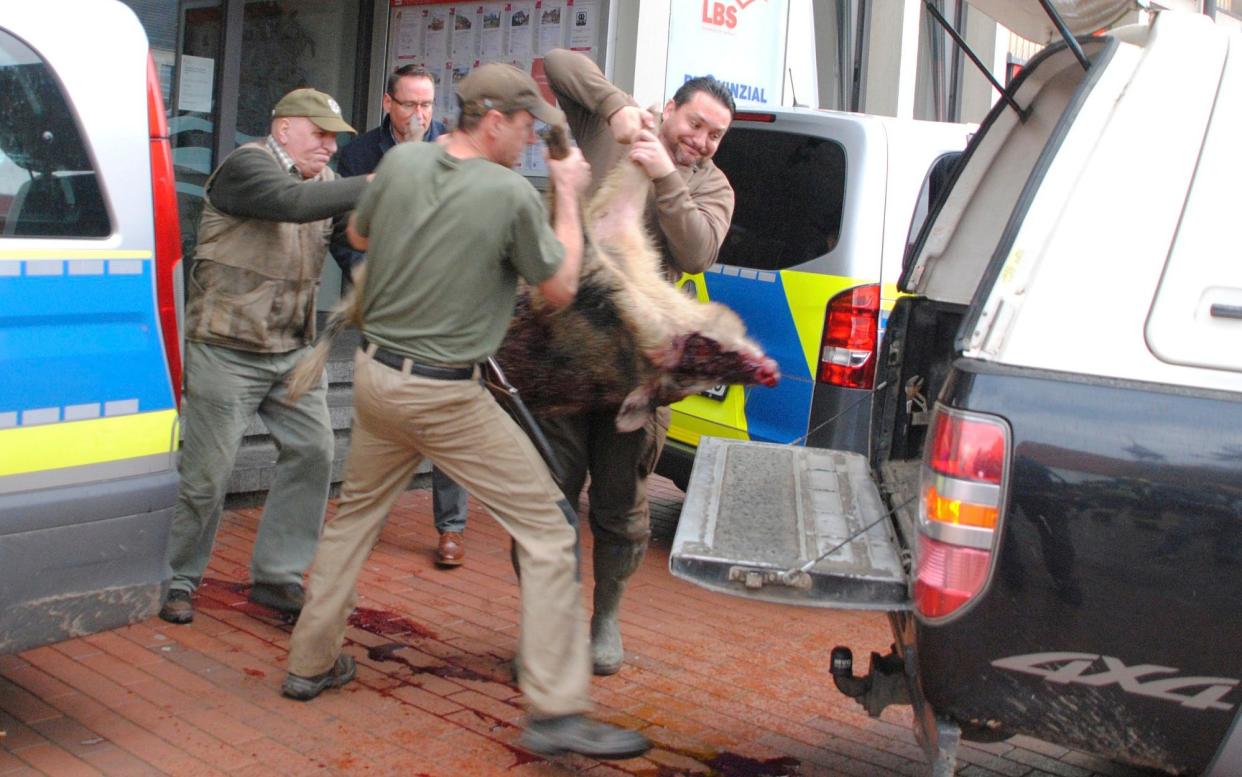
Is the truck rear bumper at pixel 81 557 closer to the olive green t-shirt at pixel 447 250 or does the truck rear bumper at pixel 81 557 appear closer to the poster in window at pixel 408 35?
the olive green t-shirt at pixel 447 250

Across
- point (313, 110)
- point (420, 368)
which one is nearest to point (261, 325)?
point (313, 110)

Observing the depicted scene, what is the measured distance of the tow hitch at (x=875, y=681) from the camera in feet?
11.5

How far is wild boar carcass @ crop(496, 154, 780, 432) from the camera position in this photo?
392 cm

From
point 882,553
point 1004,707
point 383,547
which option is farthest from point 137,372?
point 383,547

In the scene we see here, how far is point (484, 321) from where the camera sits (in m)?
3.82

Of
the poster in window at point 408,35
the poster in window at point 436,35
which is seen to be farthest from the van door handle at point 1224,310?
the poster in window at point 408,35

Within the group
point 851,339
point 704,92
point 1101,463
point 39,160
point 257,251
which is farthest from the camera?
point 851,339

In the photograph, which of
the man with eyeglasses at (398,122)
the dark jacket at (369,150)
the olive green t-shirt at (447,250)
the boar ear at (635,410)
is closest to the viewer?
the olive green t-shirt at (447,250)

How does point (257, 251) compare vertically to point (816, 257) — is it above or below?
below

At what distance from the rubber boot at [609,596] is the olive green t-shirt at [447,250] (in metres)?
1.11

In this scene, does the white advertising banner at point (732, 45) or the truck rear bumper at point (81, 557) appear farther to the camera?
the white advertising banner at point (732, 45)

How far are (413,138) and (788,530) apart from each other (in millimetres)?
3017

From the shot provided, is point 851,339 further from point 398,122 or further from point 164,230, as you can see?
point 164,230

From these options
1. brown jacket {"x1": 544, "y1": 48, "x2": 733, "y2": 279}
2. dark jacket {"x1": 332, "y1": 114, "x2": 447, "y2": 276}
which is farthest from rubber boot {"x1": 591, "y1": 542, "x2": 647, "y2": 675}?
dark jacket {"x1": 332, "y1": 114, "x2": 447, "y2": 276}
